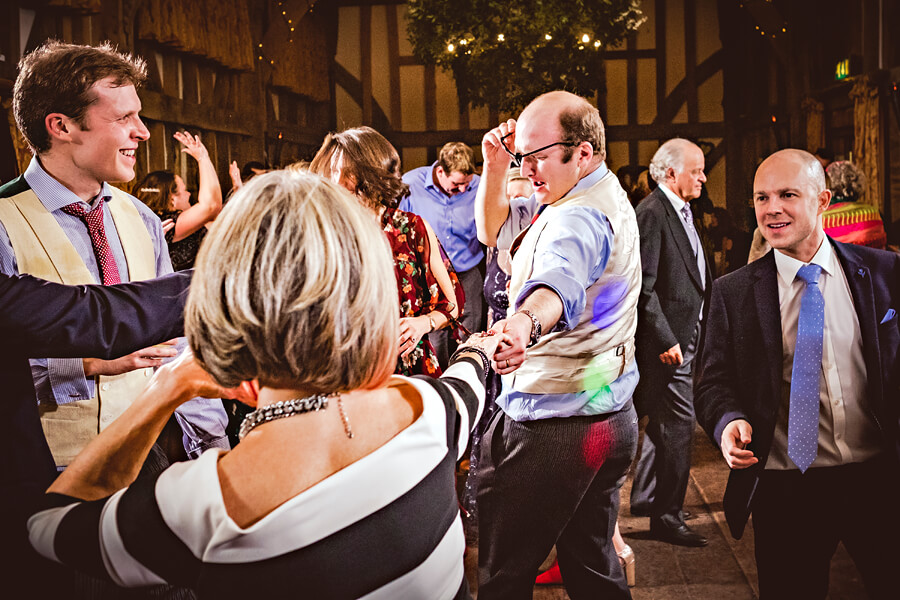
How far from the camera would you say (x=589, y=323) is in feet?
6.65

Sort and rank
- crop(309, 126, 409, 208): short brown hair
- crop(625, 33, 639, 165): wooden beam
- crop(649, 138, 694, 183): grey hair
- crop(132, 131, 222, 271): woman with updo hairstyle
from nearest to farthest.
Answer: crop(309, 126, 409, 208): short brown hair
crop(132, 131, 222, 271): woman with updo hairstyle
crop(649, 138, 694, 183): grey hair
crop(625, 33, 639, 165): wooden beam

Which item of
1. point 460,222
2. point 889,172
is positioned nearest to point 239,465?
point 460,222

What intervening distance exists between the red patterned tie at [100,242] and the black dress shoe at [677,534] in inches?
106

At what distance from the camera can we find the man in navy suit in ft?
6.46

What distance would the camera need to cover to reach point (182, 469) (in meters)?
0.91

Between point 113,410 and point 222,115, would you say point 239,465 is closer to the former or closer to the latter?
point 113,410

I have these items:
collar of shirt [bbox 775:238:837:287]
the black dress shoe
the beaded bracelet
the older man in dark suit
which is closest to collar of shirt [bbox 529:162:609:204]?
collar of shirt [bbox 775:238:837:287]

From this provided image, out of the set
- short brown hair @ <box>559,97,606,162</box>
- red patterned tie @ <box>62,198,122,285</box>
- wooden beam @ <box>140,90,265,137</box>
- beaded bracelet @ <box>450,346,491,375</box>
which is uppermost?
wooden beam @ <box>140,90,265,137</box>

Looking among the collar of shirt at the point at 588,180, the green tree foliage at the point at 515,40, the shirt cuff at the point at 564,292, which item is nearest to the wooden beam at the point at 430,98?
the green tree foliage at the point at 515,40

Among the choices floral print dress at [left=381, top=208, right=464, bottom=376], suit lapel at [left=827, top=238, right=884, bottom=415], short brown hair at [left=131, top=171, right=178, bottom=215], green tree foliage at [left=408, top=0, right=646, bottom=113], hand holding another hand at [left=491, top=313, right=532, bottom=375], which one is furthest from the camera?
green tree foliage at [left=408, top=0, right=646, bottom=113]

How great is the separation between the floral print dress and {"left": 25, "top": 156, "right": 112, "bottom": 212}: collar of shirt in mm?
1105

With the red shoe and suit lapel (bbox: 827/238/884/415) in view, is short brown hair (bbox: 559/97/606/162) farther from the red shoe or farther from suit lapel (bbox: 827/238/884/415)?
the red shoe

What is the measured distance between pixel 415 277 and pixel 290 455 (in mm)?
1796

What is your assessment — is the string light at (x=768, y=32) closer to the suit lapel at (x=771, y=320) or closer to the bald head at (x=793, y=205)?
the bald head at (x=793, y=205)
